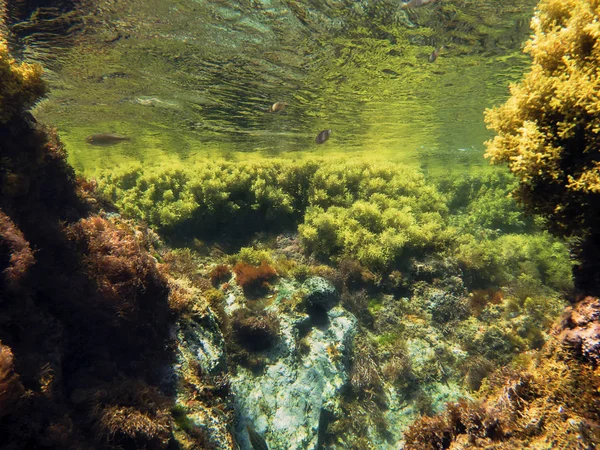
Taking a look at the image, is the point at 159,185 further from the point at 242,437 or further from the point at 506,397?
the point at 506,397

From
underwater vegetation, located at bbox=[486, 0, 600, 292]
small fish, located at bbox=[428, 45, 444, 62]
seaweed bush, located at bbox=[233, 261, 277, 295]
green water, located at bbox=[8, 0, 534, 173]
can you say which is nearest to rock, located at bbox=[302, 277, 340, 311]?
seaweed bush, located at bbox=[233, 261, 277, 295]

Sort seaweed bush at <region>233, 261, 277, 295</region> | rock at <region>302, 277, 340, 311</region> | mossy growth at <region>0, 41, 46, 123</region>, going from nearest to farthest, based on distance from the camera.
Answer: mossy growth at <region>0, 41, 46, 123</region>
rock at <region>302, 277, 340, 311</region>
seaweed bush at <region>233, 261, 277, 295</region>

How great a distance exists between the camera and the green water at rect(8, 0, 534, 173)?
850 centimetres

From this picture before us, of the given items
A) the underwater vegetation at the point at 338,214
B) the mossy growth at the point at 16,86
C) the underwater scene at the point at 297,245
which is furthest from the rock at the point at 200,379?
the mossy growth at the point at 16,86

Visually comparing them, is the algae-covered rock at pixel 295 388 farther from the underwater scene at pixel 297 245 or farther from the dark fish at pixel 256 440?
the dark fish at pixel 256 440

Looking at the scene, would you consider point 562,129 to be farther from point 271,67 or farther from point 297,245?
point 271,67

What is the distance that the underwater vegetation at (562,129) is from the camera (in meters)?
2.82

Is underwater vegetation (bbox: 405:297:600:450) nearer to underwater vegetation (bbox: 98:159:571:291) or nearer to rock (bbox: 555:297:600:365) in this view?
rock (bbox: 555:297:600:365)

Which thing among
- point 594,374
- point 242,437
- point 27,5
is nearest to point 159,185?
point 27,5

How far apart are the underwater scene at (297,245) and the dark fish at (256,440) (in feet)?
0.16

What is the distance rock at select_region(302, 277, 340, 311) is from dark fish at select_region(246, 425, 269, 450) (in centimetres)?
295

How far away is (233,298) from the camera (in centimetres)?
749

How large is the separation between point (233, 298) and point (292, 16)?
8029 millimetres

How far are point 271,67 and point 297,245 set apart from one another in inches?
271
